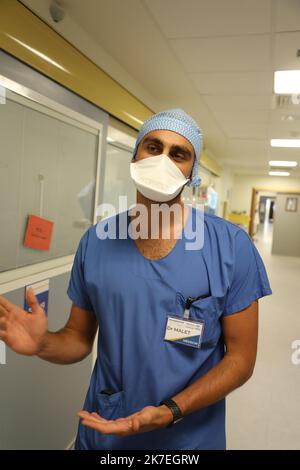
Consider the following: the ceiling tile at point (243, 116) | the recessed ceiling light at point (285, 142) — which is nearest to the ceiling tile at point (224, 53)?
the ceiling tile at point (243, 116)

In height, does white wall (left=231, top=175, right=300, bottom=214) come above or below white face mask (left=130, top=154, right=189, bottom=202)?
above

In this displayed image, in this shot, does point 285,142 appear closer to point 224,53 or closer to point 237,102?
point 237,102

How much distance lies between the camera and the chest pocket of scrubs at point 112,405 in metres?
1.11

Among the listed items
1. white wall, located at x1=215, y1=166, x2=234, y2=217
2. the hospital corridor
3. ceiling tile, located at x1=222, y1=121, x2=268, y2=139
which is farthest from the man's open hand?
white wall, located at x1=215, y1=166, x2=234, y2=217

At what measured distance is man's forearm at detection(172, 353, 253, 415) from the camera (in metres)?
0.99

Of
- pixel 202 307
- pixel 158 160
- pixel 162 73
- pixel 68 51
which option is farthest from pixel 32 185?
pixel 162 73

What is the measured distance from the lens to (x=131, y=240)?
46.9 inches

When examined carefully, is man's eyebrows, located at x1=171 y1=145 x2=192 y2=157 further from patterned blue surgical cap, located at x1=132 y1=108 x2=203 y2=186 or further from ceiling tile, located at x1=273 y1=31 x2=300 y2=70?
ceiling tile, located at x1=273 y1=31 x2=300 y2=70

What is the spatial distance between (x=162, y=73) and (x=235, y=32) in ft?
2.75

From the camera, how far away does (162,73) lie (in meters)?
2.64

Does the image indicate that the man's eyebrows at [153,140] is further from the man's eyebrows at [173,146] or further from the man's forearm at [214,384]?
the man's forearm at [214,384]

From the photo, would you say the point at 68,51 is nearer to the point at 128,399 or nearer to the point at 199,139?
the point at 199,139

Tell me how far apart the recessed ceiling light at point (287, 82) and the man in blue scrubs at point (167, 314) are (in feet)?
5.54
